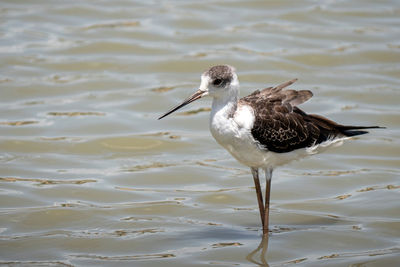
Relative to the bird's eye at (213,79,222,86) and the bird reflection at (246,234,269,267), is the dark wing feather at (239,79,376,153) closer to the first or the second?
the bird's eye at (213,79,222,86)

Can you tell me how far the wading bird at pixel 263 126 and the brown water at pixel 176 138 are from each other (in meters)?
0.87

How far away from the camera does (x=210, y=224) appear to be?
27.2 ft

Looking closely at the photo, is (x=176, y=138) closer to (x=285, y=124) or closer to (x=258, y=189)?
(x=258, y=189)

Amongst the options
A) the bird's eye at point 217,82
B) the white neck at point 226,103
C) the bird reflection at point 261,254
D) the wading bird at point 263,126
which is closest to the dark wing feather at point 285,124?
the wading bird at point 263,126

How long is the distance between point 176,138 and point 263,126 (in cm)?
357

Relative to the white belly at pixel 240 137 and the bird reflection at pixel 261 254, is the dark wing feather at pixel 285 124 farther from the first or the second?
the bird reflection at pixel 261 254

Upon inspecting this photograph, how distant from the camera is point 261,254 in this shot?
7.57 meters

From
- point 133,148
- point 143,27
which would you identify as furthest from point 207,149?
point 143,27

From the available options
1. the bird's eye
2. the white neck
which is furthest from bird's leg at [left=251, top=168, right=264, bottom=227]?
the bird's eye

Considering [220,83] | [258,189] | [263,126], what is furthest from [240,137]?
[258,189]

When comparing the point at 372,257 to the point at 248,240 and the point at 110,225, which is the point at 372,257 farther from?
the point at 110,225

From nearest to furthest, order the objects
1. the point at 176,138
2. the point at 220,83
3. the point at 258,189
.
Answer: the point at 220,83
the point at 258,189
the point at 176,138

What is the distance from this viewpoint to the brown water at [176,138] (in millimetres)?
7770

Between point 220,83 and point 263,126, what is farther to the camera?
point 263,126
